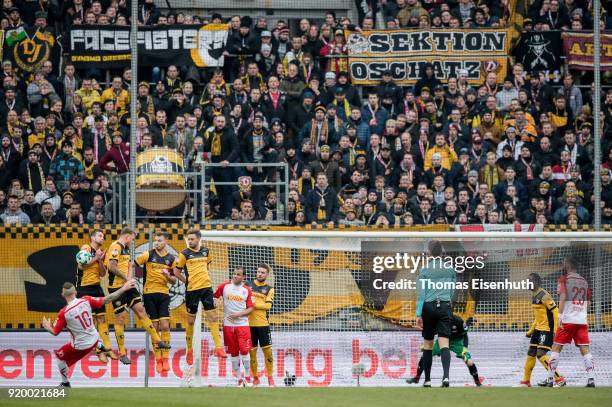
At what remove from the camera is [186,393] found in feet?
42.3

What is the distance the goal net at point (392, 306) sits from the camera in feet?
50.6

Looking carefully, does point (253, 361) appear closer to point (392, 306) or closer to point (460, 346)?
point (392, 306)

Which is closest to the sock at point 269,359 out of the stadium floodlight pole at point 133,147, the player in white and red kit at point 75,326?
the stadium floodlight pole at point 133,147

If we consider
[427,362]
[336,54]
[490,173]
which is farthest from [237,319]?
[336,54]

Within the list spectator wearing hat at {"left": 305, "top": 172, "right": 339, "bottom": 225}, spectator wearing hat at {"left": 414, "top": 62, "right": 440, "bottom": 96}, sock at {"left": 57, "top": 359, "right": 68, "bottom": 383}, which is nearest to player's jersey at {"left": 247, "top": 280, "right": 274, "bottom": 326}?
sock at {"left": 57, "top": 359, "right": 68, "bottom": 383}

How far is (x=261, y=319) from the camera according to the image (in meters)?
15.5

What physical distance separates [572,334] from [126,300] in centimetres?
581

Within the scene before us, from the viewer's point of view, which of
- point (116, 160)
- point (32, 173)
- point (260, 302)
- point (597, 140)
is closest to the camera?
point (260, 302)

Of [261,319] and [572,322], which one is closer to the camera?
[572,322]

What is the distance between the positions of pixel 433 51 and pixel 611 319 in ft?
25.7

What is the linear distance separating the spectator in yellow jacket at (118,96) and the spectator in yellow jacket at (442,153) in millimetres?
5255

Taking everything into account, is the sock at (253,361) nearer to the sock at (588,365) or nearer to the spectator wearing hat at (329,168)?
the sock at (588,365)

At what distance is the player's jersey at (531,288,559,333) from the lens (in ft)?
49.2

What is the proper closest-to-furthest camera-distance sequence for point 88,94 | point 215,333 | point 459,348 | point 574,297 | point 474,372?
1. point 474,372
2. point 459,348
3. point 574,297
4. point 215,333
5. point 88,94
